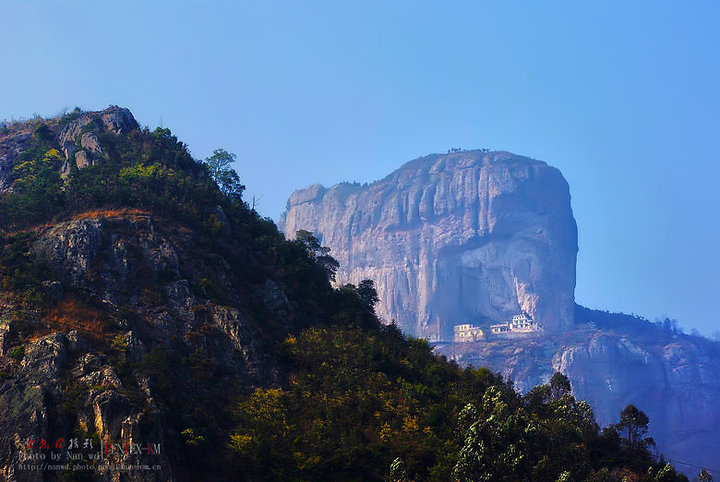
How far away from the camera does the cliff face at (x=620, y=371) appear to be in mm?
152750

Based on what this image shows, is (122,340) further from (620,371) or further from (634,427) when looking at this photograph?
(620,371)

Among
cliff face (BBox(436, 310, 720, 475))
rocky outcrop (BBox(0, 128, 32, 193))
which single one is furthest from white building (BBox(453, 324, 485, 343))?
rocky outcrop (BBox(0, 128, 32, 193))

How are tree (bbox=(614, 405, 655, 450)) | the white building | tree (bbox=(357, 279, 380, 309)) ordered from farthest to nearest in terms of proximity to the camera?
the white building → tree (bbox=(357, 279, 380, 309)) → tree (bbox=(614, 405, 655, 450))

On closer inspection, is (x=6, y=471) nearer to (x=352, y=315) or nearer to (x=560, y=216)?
(x=352, y=315)

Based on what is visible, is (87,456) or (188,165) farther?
(188,165)

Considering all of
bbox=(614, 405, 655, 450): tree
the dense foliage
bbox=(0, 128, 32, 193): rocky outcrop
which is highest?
bbox=(0, 128, 32, 193): rocky outcrop

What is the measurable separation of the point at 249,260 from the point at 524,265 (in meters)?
155

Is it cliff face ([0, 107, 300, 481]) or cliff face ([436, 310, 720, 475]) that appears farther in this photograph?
cliff face ([436, 310, 720, 475])

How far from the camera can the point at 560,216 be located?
19988 cm

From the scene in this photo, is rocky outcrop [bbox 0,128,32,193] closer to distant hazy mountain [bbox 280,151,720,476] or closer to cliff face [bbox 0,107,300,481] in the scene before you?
cliff face [bbox 0,107,300,481]

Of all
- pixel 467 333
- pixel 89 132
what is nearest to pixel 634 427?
pixel 89 132

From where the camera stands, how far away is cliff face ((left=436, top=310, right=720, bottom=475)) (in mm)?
152750

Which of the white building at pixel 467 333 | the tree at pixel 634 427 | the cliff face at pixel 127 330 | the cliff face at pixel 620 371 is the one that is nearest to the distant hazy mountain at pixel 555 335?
the cliff face at pixel 620 371

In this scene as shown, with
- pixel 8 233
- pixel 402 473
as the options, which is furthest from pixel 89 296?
pixel 402 473
